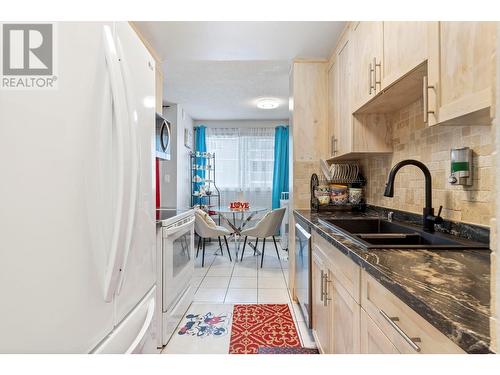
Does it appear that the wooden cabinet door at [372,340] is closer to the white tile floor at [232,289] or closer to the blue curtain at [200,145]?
the white tile floor at [232,289]

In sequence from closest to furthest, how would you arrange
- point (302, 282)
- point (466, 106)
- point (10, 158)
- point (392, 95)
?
point (10, 158), point (466, 106), point (392, 95), point (302, 282)

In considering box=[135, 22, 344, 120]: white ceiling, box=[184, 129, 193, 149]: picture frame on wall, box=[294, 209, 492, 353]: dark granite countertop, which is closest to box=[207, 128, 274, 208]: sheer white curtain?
box=[184, 129, 193, 149]: picture frame on wall

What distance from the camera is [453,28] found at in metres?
0.95

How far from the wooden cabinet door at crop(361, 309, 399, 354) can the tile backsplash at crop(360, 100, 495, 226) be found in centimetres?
47

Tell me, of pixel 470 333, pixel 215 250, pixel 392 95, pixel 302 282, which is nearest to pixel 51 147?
pixel 470 333

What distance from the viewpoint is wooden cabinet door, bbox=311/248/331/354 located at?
1531 mm

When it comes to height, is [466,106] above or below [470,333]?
above

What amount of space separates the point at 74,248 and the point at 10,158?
27 cm

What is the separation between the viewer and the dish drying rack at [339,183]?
257 centimetres

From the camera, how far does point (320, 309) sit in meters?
1.68

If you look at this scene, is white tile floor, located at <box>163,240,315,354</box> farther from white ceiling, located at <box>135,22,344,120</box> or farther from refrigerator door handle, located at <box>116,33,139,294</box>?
white ceiling, located at <box>135,22,344,120</box>

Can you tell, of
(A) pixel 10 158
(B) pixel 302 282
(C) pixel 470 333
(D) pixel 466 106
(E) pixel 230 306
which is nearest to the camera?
(C) pixel 470 333

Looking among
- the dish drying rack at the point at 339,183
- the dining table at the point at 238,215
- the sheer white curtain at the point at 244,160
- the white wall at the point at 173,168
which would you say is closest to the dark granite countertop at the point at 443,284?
the dish drying rack at the point at 339,183

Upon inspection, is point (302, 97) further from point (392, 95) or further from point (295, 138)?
point (392, 95)
